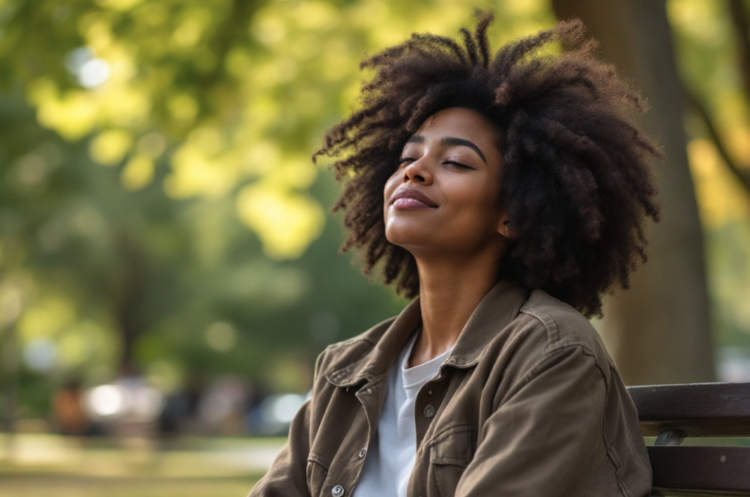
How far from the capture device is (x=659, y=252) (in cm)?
735

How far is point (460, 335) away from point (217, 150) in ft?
27.5

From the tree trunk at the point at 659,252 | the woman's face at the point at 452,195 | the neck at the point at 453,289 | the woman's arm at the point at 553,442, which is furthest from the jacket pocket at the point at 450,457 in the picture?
the tree trunk at the point at 659,252

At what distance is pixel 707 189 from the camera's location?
13.5 metres

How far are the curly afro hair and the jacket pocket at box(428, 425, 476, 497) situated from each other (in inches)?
20.6

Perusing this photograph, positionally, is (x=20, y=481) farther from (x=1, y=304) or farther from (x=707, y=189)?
(x=1, y=304)

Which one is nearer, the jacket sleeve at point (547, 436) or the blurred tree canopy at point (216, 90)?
the jacket sleeve at point (547, 436)

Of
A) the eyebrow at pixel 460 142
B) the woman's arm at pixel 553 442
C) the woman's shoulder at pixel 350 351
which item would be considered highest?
the eyebrow at pixel 460 142

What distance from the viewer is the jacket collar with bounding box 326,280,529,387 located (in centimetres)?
312

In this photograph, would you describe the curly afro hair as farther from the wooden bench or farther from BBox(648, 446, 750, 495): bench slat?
BBox(648, 446, 750, 495): bench slat

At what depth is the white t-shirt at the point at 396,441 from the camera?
10.6 feet

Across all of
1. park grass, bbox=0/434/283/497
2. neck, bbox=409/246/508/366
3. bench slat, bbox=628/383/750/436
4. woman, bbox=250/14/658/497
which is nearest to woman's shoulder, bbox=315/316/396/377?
woman, bbox=250/14/658/497

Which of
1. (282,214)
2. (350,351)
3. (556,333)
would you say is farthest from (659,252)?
(282,214)

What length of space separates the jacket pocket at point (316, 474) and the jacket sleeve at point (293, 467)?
101 millimetres

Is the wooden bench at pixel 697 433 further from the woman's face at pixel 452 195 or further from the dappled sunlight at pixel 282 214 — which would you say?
the dappled sunlight at pixel 282 214
